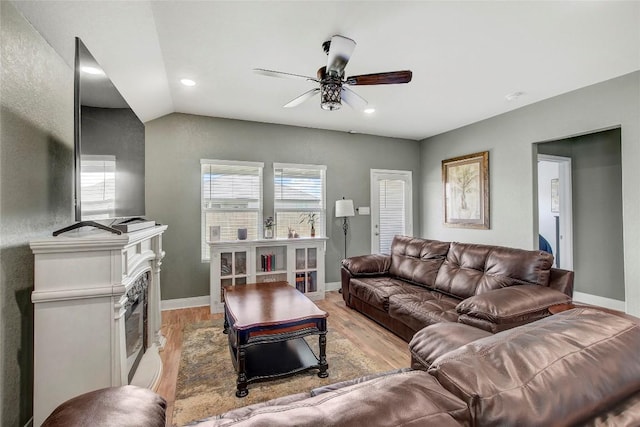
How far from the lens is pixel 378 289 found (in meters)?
3.46

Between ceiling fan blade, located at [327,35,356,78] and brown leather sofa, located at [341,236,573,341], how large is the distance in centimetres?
213

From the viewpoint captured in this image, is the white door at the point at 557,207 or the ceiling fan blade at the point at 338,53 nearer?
the ceiling fan blade at the point at 338,53

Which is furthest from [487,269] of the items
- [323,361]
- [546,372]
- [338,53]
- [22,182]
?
[22,182]

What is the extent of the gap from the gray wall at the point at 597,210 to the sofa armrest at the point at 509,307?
2.57 meters

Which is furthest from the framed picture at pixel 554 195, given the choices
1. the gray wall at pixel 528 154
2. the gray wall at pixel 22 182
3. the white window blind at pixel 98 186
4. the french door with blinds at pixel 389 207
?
the gray wall at pixel 22 182

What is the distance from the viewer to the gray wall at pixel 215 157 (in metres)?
4.12

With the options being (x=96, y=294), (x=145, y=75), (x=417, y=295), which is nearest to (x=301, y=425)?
(x=96, y=294)

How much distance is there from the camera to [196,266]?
14.0 feet

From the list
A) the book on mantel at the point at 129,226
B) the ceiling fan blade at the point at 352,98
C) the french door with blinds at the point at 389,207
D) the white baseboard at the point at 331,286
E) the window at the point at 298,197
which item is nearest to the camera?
the book on mantel at the point at 129,226

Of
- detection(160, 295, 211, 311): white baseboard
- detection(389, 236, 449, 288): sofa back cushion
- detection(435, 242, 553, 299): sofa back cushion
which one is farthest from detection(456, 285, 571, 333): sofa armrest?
detection(160, 295, 211, 311): white baseboard

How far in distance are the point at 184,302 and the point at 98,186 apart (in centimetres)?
269

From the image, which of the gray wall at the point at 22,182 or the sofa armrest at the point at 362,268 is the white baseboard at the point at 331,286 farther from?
the gray wall at the point at 22,182

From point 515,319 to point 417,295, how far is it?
1.11m

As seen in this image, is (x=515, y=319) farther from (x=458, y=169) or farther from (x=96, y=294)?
(x=458, y=169)
